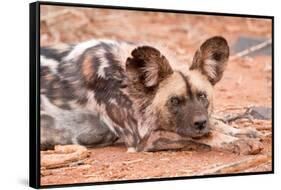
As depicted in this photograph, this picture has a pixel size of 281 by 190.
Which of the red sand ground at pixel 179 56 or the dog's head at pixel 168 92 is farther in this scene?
the dog's head at pixel 168 92

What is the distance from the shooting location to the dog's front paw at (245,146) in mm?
5816

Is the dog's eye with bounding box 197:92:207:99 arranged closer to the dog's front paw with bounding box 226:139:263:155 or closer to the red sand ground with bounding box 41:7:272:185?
the red sand ground with bounding box 41:7:272:185

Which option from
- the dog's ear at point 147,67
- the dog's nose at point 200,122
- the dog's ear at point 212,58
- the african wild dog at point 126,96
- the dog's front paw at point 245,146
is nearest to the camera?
the african wild dog at point 126,96

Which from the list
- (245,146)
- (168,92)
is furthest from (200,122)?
(245,146)

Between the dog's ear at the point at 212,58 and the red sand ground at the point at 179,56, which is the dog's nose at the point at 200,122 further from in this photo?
the dog's ear at the point at 212,58

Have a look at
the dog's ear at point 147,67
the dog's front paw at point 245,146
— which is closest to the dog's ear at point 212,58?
the dog's ear at point 147,67

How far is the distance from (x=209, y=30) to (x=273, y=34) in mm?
687

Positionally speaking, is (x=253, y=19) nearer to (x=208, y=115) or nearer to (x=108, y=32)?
(x=208, y=115)

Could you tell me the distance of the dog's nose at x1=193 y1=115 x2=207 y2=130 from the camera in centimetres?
555

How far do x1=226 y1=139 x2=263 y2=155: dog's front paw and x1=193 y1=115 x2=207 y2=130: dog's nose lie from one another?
0.34 metres

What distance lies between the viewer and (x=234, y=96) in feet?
19.3

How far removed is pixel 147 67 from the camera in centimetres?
546

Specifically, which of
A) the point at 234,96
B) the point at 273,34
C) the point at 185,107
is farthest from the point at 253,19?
the point at 185,107

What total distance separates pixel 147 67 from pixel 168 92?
0.26m
